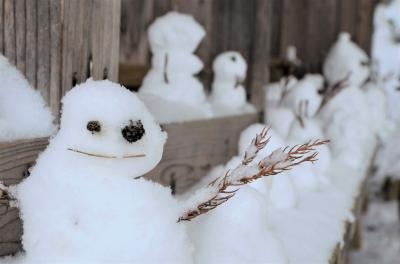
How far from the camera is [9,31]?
125 cm

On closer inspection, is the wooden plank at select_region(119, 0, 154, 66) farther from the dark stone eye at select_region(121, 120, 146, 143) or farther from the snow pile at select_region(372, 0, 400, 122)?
the snow pile at select_region(372, 0, 400, 122)

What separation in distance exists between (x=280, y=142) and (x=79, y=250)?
1.42m

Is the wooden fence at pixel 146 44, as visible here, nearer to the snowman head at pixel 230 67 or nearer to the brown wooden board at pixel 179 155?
the brown wooden board at pixel 179 155

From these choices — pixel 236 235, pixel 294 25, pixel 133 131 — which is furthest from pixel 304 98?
pixel 133 131

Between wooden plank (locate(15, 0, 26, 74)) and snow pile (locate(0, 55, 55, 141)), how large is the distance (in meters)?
0.02

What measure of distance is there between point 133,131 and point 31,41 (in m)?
0.40

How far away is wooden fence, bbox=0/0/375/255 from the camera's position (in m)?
1.27

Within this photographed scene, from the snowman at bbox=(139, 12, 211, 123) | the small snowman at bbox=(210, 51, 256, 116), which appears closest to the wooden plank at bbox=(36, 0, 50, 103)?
the snowman at bbox=(139, 12, 211, 123)

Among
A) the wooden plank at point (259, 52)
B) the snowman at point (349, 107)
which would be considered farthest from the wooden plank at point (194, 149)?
the snowman at point (349, 107)

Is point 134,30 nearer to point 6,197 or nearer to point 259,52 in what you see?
point 259,52

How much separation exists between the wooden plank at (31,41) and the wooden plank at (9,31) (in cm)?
3

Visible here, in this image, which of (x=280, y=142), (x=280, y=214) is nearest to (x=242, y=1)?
(x=280, y=142)

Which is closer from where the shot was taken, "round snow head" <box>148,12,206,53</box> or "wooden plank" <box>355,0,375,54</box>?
"round snow head" <box>148,12,206,53</box>

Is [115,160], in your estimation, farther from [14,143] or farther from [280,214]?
[280,214]
